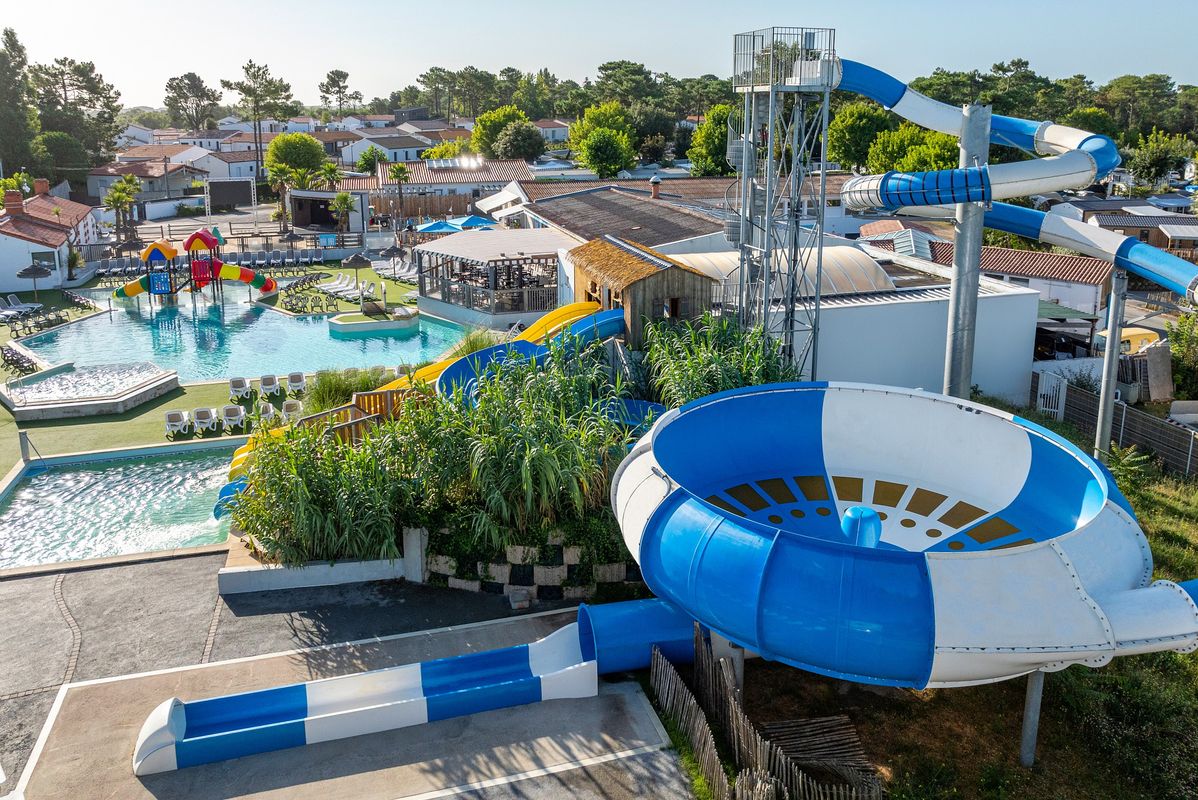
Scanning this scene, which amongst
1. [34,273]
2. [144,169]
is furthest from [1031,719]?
[144,169]

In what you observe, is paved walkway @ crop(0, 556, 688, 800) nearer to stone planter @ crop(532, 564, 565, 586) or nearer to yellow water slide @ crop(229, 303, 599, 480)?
stone planter @ crop(532, 564, 565, 586)

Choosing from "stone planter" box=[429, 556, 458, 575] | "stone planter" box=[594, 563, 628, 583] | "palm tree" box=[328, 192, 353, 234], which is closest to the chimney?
"palm tree" box=[328, 192, 353, 234]

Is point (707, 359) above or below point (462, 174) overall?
below

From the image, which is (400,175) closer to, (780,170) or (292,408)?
(292,408)

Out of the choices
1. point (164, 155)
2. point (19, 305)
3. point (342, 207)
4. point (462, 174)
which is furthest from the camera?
point (164, 155)

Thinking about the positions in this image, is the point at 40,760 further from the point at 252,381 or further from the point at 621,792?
the point at 252,381

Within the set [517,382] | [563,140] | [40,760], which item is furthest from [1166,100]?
[40,760]

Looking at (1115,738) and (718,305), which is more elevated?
(718,305)
